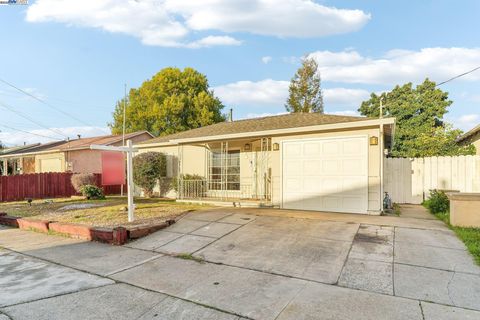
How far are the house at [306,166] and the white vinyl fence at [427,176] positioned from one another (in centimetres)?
139

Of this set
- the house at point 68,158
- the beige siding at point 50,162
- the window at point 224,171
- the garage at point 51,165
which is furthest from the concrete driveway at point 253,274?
the garage at point 51,165

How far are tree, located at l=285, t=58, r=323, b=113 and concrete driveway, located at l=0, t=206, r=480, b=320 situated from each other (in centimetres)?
2492

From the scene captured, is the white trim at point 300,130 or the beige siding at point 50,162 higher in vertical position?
the white trim at point 300,130

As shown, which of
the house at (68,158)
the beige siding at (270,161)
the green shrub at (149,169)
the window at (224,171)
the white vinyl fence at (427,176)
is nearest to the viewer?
the beige siding at (270,161)

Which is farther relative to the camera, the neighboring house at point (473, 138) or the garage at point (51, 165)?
the garage at point (51, 165)

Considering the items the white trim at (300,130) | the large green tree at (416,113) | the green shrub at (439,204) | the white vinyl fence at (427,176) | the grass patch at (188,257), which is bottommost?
the grass patch at (188,257)

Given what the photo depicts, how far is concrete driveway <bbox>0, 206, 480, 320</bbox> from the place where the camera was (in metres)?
3.41

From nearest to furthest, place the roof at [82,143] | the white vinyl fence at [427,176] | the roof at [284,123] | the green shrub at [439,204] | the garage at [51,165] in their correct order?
the green shrub at [439,204]
the roof at [284,123]
the white vinyl fence at [427,176]
the roof at [82,143]
the garage at [51,165]

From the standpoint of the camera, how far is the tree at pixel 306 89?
102 ft

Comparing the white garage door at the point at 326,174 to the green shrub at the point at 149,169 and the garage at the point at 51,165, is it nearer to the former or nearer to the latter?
the green shrub at the point at 149,169

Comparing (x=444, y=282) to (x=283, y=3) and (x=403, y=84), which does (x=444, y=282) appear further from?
(x=403, y=84)

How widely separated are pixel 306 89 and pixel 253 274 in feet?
95.2

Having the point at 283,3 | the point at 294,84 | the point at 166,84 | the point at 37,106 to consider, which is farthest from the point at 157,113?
the point at 283,3

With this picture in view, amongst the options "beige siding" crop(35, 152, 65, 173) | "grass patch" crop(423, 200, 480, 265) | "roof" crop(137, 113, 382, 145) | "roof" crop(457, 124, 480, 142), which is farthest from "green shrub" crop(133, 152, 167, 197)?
"roof" crop(457, 124, 480, 142)
